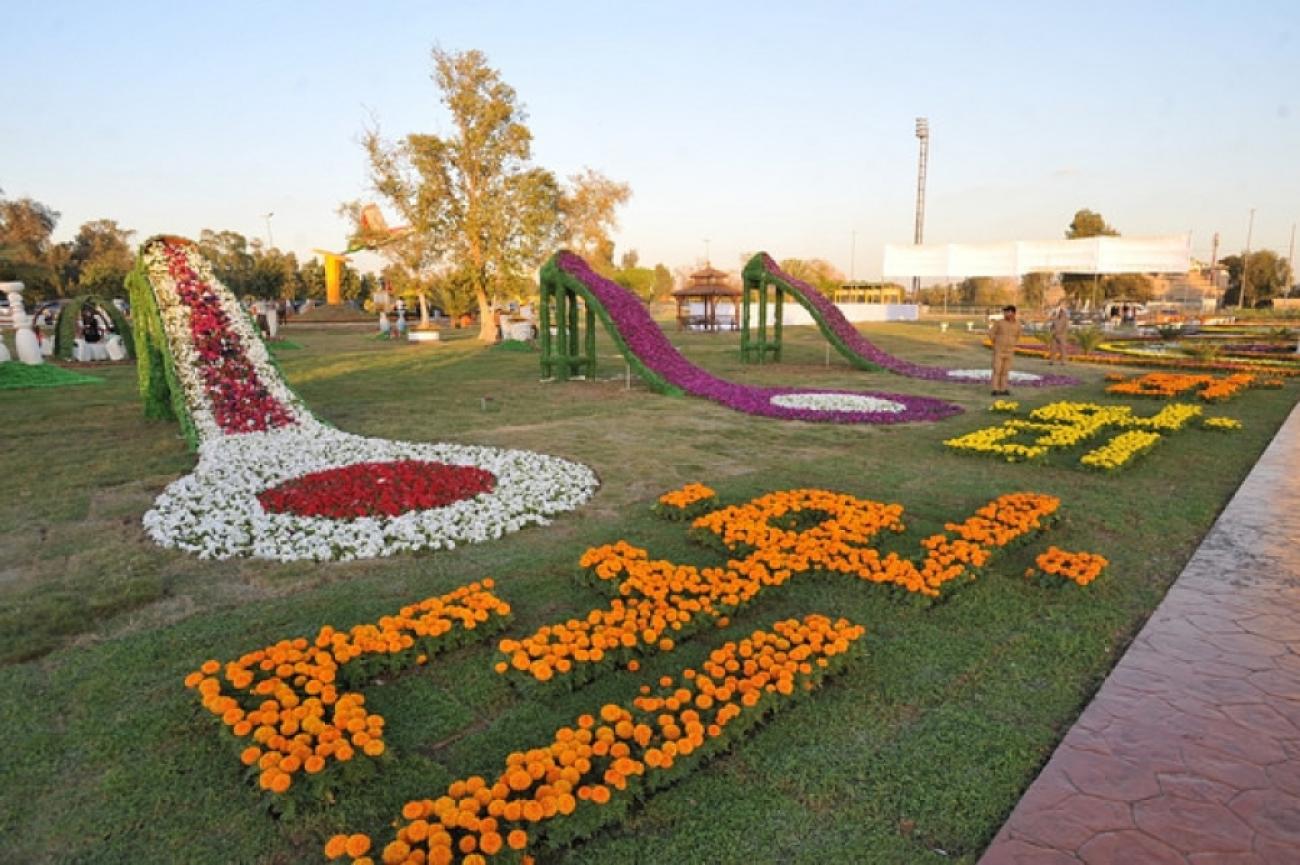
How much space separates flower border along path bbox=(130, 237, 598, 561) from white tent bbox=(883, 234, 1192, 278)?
45.9 metres

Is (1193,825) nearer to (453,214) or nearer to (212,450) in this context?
(212,450)

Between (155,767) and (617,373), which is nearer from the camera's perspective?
(155,767)

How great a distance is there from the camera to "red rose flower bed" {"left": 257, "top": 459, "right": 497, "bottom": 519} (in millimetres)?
7344

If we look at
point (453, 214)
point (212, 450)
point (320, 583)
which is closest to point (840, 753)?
point (320, 583)

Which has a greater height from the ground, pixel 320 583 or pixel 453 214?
pixel 453 214

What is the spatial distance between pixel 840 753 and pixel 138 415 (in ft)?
46.6

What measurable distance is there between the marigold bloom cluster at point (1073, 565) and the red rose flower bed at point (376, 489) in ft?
17.6

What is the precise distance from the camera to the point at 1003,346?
15.1m

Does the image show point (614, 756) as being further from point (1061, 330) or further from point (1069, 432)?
point (1061, 330)

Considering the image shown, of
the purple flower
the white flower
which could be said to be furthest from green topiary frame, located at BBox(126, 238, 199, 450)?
the white flower

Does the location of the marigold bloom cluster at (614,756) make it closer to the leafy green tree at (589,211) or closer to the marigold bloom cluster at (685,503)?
the marigold bloom cluster at (685,503)

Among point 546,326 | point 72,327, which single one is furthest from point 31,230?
point 546,326

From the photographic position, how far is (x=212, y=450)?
9.65 meters

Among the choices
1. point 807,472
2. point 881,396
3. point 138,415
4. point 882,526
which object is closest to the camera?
point 882,526
